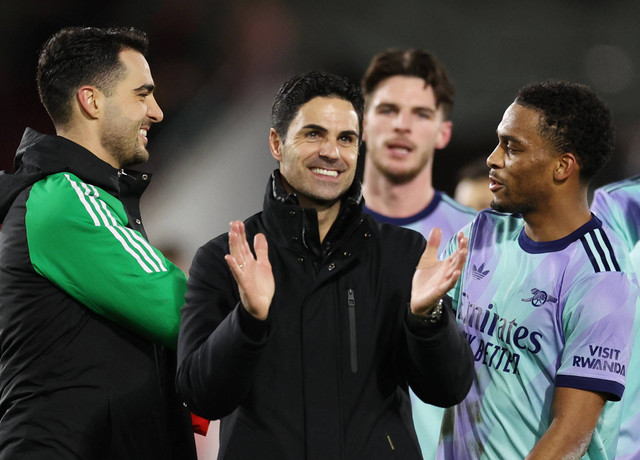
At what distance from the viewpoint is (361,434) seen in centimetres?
201

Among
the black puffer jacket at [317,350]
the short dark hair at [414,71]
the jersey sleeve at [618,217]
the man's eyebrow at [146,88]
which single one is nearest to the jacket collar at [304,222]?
the black puffer jacket at [317,350]

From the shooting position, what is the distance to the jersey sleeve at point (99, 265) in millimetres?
2299

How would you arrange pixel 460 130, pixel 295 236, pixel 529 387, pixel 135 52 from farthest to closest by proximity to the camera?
1. pixel 460 130
2. pixel 135 52
3. pixel 529 387
4. pixel 295 236

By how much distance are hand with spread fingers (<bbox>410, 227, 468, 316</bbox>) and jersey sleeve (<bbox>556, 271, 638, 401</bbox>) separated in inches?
17.1

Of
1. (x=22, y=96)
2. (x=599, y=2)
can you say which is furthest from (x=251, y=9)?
(x=599, y=2)

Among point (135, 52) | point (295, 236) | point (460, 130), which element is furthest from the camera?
point (460, 130)

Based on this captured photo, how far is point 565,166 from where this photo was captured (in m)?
2.47

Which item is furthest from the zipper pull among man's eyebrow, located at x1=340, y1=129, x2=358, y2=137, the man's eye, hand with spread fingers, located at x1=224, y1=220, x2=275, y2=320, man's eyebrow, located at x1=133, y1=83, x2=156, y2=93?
the man's eye

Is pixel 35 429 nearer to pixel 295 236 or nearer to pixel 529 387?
pixel 295 236

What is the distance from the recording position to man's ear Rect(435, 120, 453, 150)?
4.74 m

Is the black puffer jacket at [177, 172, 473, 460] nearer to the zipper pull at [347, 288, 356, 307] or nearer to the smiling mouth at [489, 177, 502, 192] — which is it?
the zipper pull at [347, 288, 356, 307]

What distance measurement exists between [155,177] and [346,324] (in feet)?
10.3

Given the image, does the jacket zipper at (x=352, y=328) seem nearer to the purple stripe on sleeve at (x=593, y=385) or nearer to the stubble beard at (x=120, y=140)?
the purple stripe on sleeve at (x=593, y=385)

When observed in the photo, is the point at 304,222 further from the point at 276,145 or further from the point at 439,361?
the point at 439,361
